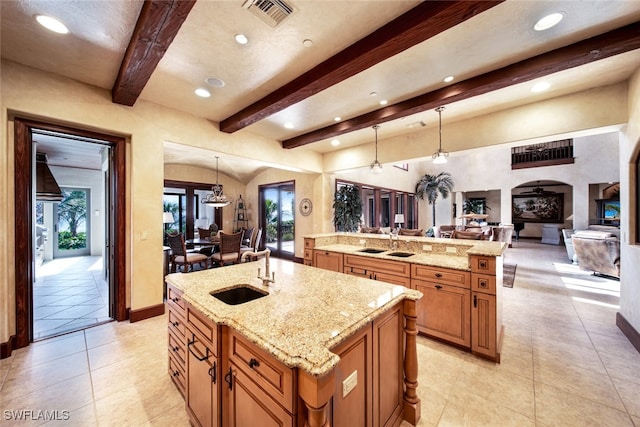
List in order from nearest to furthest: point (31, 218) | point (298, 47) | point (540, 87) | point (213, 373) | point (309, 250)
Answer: point (213, 373) < point (298, 47) < point (31, 218) < point (540, 87) < point (309, 250)

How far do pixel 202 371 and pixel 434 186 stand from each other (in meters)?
11.9

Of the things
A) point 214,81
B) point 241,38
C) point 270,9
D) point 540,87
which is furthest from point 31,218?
point 540,87

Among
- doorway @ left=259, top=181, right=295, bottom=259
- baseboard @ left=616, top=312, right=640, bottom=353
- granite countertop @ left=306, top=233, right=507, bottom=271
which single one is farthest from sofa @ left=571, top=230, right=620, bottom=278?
doorway @ left=259, top=181, right=295, bottom=259

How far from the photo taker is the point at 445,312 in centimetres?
266

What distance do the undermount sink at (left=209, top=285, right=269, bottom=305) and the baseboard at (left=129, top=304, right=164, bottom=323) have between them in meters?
2.36

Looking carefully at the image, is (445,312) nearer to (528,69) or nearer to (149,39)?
(528,69)

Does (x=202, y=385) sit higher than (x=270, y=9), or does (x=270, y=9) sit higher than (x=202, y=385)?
(x=270, y=9)

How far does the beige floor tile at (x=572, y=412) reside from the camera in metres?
1.70

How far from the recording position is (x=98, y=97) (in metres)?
2.97

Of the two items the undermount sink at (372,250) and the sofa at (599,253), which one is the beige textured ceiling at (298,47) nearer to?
the undermount sink at (372,250)

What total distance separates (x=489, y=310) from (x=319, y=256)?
2.37 meters

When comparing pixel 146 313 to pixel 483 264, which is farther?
pixel 146 313

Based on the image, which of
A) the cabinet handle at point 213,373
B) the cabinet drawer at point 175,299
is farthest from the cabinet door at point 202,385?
the cabinet drawer at point 175,299

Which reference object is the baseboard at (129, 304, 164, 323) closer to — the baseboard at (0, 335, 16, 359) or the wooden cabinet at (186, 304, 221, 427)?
the baseboard at (0, 335, 16, 359)
